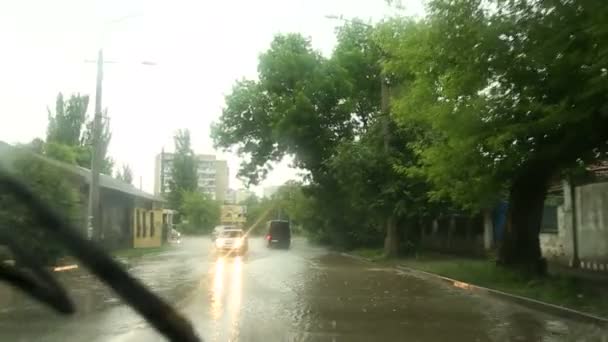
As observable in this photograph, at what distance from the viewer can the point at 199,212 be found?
308ft

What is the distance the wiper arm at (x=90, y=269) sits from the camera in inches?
207

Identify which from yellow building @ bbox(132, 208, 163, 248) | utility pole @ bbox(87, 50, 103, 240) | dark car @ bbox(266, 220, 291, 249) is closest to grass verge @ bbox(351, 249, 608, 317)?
utility pole @ bbox(87, 50, 103, 240)

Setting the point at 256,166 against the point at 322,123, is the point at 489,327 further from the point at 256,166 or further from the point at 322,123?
the point at 256,166

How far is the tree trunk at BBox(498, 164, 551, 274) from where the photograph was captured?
17.4 m

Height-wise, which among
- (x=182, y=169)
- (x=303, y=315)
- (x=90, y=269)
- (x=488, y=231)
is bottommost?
(x=303, y=315)

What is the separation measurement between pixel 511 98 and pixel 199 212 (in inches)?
3237

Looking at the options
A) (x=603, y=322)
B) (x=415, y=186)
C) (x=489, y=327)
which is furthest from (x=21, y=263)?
(x=415, y=186)

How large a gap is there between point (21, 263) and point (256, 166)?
38.8 m

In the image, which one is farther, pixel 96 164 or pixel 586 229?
pixel 96 164

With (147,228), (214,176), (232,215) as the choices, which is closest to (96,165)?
(147,228)

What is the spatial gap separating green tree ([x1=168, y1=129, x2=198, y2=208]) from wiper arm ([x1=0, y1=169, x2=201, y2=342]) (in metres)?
95.1

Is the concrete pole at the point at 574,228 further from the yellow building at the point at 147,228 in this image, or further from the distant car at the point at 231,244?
the yellow building at the point at 147,228

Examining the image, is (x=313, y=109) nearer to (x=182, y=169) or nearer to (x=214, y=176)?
(x=182, y=169)

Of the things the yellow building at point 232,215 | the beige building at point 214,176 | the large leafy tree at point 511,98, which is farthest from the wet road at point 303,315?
the beige building at point 214,176
